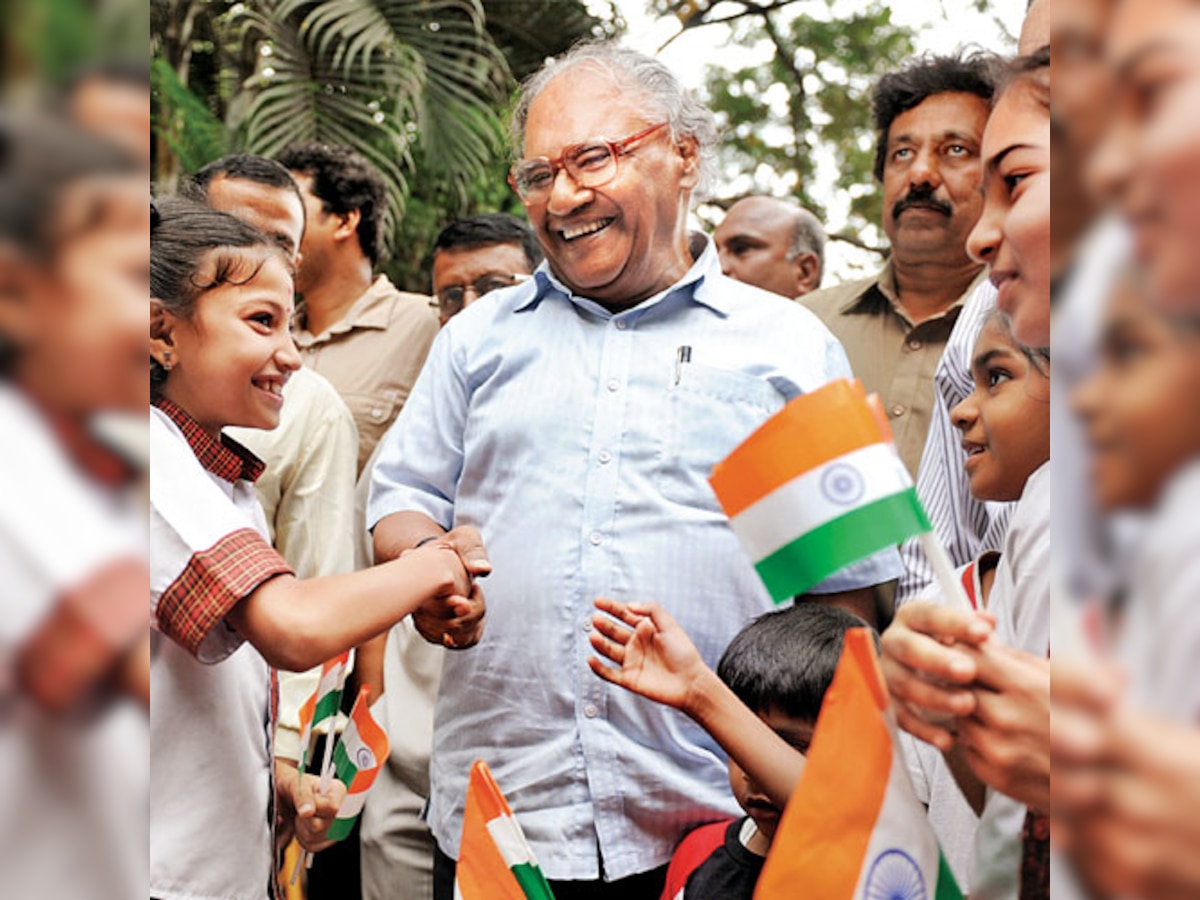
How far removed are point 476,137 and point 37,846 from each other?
17.5 ft

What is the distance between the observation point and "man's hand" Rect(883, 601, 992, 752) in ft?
2.40

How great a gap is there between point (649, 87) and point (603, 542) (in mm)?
580

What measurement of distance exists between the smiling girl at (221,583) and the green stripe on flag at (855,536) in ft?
1.64

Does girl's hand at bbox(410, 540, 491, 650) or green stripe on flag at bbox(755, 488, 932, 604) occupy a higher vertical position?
girl's hand at bbox(410, 540, 491, 650)

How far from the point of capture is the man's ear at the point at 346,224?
9.96 ft

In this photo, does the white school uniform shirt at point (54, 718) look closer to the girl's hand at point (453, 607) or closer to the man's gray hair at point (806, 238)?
the girl's hand at point (453, 607)

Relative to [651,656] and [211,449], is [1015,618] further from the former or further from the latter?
[211,449]

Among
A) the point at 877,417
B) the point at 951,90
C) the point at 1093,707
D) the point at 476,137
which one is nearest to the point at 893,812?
the point at 877,417

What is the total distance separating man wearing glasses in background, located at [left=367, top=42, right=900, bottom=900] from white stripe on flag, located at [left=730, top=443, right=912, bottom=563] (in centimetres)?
74

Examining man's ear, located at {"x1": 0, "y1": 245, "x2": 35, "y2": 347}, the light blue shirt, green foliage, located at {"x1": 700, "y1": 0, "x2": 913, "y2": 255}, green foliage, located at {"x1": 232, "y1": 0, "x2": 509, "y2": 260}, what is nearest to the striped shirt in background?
the light blue shirt

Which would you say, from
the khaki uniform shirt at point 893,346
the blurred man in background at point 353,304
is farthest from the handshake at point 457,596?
the blurred man in background at point 353,304

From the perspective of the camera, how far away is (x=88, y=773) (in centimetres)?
45

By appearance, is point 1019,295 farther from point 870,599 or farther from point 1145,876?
point 870,599

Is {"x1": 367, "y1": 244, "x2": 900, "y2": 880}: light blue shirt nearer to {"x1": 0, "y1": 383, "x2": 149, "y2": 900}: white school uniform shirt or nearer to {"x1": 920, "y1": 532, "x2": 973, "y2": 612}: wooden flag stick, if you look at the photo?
{"x1": 920, "y1": 532, "x2": 973, "y2": 612}: wooden flag stick
